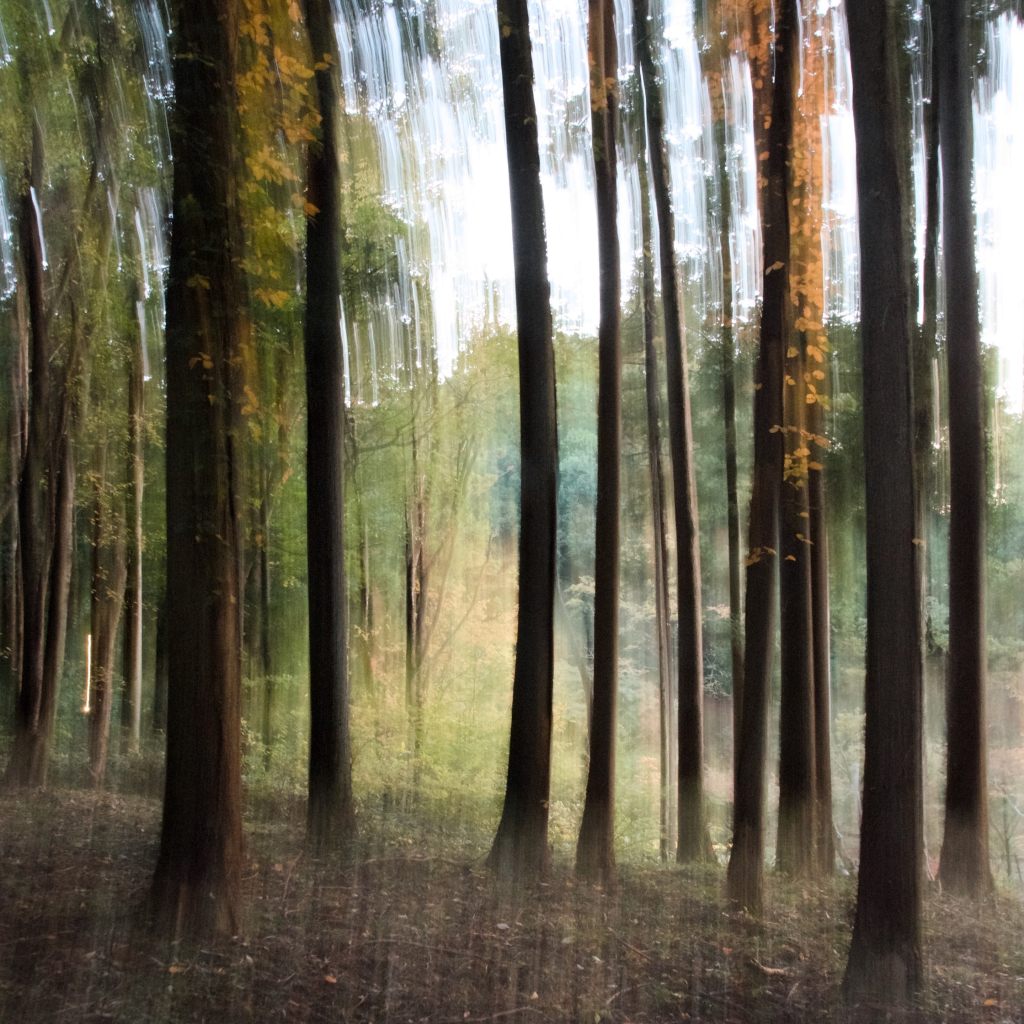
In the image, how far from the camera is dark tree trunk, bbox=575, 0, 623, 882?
6918mm

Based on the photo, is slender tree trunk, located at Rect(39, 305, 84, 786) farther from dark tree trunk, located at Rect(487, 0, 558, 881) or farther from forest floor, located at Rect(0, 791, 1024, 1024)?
dark tree trunk, located at Rect(487, 0, 558, 881)

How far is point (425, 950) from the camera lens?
182 inches

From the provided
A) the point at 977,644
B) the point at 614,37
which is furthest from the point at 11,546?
the point at 977,644

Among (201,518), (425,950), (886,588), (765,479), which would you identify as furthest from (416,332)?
(425,950)

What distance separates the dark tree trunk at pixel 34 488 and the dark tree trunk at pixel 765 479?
767cm

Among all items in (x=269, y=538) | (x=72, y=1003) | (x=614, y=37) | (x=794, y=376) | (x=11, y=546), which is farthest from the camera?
(x=269, y=538)

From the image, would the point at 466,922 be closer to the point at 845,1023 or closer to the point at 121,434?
the point at 845,1023

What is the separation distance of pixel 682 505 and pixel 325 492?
3.83m

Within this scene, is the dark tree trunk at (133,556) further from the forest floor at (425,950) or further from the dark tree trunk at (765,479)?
the dark tree trunk at (765,479)

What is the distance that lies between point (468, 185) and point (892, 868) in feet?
26.3

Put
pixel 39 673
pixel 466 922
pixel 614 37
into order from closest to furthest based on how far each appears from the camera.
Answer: pixel 466 922 < pixel 614 37 < pixel 39 673

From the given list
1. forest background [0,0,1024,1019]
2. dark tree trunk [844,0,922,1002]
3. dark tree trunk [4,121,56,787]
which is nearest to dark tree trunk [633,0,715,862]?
forest background [0,0,1024,1019]

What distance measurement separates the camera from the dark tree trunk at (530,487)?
20.6 feet

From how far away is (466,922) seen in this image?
5148mm
